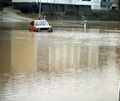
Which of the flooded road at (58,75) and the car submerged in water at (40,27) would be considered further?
the car submerged in water at (40,27)

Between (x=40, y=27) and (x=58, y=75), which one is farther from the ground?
(x=58, y=75)

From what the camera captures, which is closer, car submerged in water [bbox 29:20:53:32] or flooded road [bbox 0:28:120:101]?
flooded road [bbox 0:28:120:101]

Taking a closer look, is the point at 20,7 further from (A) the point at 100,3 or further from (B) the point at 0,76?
(B) the point at 0,76

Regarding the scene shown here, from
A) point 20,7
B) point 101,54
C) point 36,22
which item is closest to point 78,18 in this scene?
point 20,7

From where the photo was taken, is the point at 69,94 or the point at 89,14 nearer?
the point at 69,94

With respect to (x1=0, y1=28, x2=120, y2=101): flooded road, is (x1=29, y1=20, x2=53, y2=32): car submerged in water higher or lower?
lower

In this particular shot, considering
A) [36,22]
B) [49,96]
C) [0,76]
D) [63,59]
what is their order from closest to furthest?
[49,96]
[0,76]
[63,59]
[36,22]

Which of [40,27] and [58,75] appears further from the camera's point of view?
[40,27]

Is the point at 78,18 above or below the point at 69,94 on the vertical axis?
below

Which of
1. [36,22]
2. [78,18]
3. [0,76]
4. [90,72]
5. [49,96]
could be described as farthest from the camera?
[78,18]

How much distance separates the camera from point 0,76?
15.7m

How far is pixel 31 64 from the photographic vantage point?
1916 centimetres

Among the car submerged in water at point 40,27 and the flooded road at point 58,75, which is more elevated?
the flooded road at point 58,75

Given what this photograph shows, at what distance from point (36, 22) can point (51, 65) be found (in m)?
30.8
